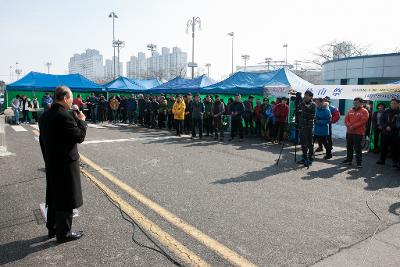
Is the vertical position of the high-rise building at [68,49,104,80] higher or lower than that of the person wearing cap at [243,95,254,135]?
higher

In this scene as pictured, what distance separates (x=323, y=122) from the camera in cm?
1008

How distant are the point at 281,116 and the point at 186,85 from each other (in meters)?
8.67

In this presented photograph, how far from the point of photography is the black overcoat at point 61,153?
147 inches

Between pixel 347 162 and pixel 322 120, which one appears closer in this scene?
pixel 347 162

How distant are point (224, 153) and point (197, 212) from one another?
5.40 m

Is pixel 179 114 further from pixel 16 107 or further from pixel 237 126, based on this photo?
pixel 16 107

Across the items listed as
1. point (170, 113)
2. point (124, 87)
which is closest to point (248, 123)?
point (170, 113)

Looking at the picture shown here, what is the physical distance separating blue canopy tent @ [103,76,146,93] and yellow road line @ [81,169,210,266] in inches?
795

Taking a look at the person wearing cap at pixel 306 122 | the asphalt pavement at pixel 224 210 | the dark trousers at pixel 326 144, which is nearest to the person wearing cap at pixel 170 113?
the asphalt pavement at pixel 224 210

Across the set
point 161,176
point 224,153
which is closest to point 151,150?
point 224,153

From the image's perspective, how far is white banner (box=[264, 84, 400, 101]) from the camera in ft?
36.6

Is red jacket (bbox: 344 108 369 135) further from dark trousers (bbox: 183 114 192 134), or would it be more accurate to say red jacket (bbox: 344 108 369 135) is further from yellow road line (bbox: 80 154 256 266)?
dark trousers (bbox: 183 114 192 134)

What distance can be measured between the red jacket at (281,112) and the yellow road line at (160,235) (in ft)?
28.6

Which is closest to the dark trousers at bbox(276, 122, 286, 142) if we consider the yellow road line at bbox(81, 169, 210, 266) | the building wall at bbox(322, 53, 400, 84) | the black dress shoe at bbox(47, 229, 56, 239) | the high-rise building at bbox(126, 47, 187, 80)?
the yellow road line at bbox(81, 169, 210, 266)
